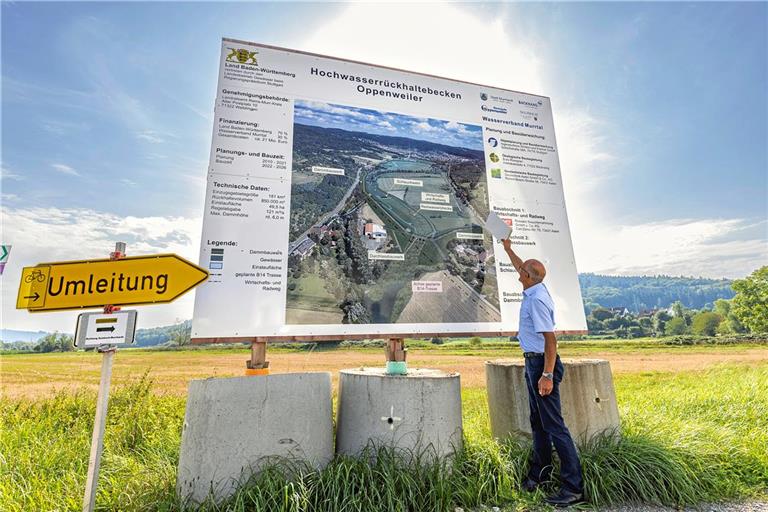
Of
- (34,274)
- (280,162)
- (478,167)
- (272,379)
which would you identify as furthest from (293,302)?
(478,167)

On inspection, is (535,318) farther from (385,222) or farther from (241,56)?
(241,56)

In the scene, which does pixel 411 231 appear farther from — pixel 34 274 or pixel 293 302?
pixel 34 274

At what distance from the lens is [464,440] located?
11.3 feet

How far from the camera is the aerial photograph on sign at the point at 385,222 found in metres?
3.74

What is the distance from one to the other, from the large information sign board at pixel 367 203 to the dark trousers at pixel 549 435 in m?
0.91

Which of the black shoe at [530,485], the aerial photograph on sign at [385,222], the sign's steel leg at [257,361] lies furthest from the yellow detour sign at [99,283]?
the black shoe at [530,485]

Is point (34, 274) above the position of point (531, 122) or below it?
below

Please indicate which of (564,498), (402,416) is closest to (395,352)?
(402,416)

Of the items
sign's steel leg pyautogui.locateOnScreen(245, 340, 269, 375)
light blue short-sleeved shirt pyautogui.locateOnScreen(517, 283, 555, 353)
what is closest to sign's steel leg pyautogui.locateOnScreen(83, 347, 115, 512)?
sign's steel leg pyautogui.locateOnScreen(245, 340, 269, 375)

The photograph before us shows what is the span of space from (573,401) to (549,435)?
2.71 feet

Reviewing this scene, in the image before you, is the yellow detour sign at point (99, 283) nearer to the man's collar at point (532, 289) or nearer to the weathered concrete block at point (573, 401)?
the man's collar at point (532, 289)

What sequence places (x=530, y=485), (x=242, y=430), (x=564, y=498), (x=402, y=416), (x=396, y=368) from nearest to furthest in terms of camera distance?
(x=242, y=430), (x=564, y=498), (x=402, y=416), (x=530, y=485), (x=396, y=368)

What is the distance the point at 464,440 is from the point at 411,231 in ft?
7.00

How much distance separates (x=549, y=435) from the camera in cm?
322
